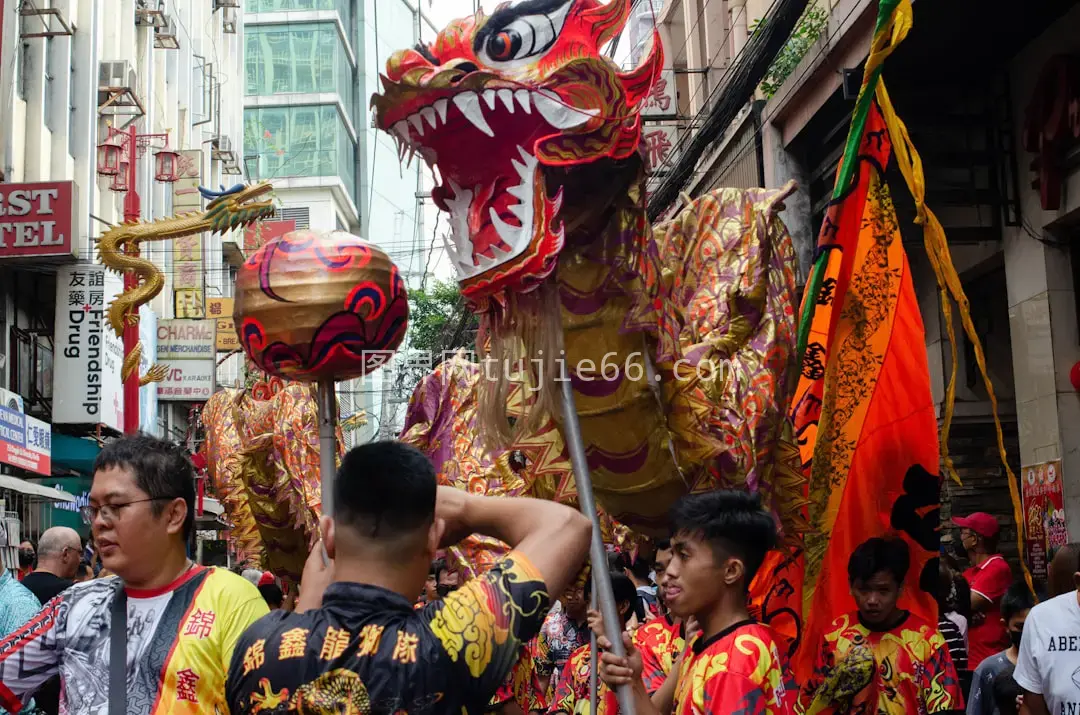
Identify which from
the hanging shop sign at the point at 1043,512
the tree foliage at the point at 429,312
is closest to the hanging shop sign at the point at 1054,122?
the hanging shop sign at the point at 1043,512

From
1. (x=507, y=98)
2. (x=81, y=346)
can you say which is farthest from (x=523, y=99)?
(x=81, y=346)

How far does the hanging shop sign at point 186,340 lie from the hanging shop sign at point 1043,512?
1545 cm

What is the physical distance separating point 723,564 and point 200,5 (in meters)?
30.4

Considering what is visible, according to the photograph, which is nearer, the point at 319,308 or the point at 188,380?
the point at 319,308

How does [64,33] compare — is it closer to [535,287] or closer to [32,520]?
[32,520]

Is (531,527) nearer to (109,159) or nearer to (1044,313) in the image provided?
(1044,313)

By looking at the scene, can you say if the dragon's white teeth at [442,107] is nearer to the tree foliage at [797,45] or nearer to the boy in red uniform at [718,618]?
the boy in red uniform at [718,618]

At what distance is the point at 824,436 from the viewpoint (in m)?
5.47

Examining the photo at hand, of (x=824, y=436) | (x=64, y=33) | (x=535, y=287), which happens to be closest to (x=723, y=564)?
(x=535, y=287)

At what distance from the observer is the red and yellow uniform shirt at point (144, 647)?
2859 millimetres

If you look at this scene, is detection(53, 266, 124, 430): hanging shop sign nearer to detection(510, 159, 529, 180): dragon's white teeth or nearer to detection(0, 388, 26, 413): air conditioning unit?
detection(0, 388, 26, 413): air conditioning unit

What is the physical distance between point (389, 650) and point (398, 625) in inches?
2.0

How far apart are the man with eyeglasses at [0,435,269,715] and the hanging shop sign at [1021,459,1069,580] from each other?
760 centimetres

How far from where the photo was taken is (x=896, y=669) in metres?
4.90
